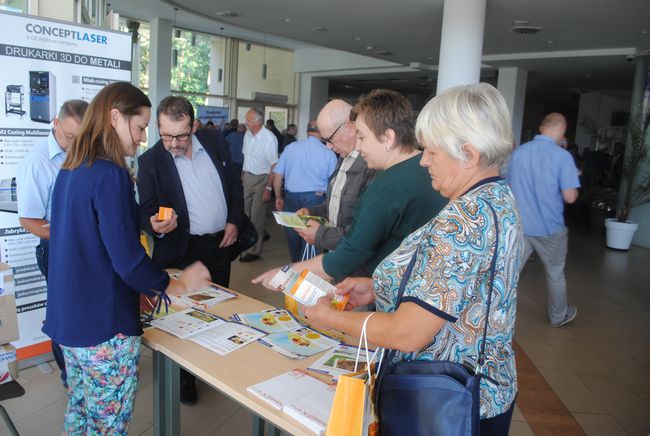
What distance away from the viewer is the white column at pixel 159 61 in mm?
10711

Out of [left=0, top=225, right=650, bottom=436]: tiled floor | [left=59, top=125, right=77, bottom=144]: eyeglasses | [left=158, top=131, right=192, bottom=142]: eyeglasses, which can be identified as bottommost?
[left=0, top=225, right=650, bottom=436]: tiled floor

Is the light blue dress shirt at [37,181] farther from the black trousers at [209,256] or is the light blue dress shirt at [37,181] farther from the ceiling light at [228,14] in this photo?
the ceiling light at [228,14]

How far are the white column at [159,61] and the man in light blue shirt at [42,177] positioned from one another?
8.25 meters

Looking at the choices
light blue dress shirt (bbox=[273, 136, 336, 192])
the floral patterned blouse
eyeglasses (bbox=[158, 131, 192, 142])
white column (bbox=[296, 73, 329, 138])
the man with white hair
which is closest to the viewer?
the floral patterned blouse

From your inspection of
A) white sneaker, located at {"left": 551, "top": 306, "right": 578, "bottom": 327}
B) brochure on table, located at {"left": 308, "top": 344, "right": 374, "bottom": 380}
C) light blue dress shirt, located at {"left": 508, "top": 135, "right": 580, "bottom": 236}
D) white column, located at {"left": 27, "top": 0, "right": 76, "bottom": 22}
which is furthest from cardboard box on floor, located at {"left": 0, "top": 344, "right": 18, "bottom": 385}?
white sneaker, located at {"left": 551, "top": 306, "right": 578, "bottom": 327}

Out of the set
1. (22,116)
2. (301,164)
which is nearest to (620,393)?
(301,164)

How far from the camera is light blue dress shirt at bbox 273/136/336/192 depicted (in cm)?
519

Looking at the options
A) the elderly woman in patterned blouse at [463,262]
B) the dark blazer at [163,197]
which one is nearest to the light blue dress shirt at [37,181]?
the dark blazer at [163,197]

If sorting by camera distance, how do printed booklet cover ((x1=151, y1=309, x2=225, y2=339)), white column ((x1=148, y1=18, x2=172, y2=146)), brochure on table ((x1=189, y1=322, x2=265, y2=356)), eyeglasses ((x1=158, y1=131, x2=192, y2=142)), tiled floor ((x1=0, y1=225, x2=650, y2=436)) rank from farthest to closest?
white column ((x1=148, y1=18, x2=172, y2=146)), tiled floor ((x1=0, y1=225, x2=650, y2=436)), eyeglasses ((x1=158, y1=131, x2=192, y2=142)), printed booklet cover ((x1=151, y1=309, x2=225, y2=339)), brochure on table ((x1=189, y1=322, x2=265, y2=356))

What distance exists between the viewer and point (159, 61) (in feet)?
35.2

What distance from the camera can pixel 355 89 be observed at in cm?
1841

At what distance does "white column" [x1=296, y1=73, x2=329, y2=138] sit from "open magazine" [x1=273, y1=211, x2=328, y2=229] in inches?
487

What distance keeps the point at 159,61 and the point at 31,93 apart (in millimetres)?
8403

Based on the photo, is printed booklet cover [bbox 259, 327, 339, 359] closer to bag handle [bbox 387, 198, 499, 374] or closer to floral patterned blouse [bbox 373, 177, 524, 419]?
floral patterned blouse [bbox 373, 177, 524, 419]
